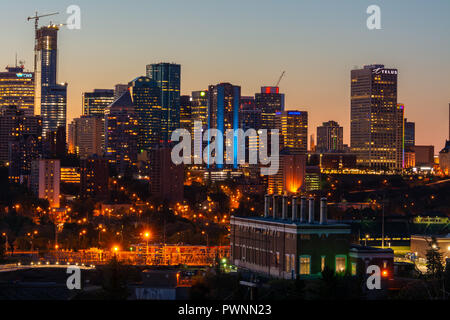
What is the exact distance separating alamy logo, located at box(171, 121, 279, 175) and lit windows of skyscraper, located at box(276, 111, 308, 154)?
26.2 ft

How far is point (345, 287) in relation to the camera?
1432 inches

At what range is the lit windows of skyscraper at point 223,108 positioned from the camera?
184m

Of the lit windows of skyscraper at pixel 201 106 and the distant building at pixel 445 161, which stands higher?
the lit windows of skyscraper at pixel 201 106

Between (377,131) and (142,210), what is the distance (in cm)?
10604

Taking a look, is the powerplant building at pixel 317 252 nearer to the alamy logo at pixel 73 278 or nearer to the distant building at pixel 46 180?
the alamy logo at pixel 73 278

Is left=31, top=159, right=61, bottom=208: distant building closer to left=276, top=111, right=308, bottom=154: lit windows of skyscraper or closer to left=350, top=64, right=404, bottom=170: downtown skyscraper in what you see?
left=276, top=111, right=308, bottom=154: lit windows of skyscraper

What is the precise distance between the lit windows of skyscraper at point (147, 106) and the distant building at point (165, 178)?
2521 inches

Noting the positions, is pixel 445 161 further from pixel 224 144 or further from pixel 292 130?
pixel 224 144

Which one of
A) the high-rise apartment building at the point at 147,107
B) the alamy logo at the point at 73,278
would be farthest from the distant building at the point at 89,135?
the alamy logo at the point at 73,278

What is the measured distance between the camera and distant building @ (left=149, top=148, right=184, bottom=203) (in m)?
111

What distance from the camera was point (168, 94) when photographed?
632 feet

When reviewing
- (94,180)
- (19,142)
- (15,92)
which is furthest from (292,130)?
(94,180)

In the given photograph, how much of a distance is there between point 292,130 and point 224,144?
14.8 meters
